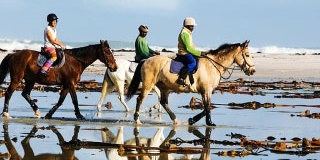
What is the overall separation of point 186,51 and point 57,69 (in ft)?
10.2

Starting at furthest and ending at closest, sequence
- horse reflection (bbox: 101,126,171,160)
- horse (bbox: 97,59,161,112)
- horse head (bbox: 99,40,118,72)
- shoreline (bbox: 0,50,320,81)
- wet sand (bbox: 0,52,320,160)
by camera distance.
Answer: shoreline (bbox: 0,50,320,81), horse (bbox: 97,59,161,112), horse head (bbox: 99,40,118,72), wet sand (bbox: 0,52,320,160), horse reflection (bbox: 101,126,171,160)

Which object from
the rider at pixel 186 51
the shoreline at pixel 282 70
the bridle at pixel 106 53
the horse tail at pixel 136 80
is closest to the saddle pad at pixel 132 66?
the bridle at pixel 106 53

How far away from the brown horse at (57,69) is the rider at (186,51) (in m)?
2.14

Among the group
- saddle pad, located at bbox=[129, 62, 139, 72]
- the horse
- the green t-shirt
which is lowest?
the horse

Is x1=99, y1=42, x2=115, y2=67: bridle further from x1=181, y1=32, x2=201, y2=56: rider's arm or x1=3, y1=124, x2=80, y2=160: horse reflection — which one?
x1=3, y1=124, x2=80, y2=160: horse reflection

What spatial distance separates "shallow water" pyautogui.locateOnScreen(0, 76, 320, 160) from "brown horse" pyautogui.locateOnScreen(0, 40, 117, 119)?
0.49 metres

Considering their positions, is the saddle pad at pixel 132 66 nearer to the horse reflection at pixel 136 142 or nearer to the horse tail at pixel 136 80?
the horse tail at pixel 136 80

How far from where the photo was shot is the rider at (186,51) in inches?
632

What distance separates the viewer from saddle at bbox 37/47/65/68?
16922 millimetres

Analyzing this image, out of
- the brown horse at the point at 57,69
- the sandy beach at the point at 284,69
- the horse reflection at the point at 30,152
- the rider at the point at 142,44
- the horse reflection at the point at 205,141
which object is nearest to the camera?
the horse reflection at the point at 30,152

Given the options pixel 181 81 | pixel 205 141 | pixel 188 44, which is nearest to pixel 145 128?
pixel 181 81

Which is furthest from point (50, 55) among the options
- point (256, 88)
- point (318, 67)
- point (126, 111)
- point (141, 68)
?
point (318, 67)

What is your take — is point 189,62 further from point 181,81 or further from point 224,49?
point 224,49

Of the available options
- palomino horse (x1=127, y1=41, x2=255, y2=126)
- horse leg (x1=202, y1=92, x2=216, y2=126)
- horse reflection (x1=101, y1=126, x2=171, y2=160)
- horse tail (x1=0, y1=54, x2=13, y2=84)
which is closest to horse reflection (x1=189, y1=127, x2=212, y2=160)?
horse leg (x1=202, y1=92, x2=216, y2=126)
